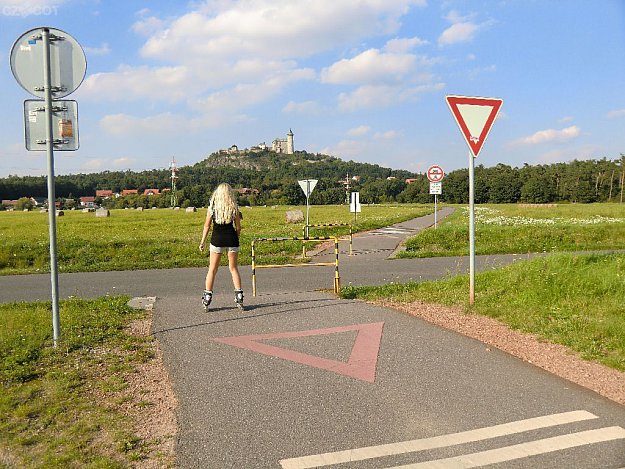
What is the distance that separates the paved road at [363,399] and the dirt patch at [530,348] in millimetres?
165

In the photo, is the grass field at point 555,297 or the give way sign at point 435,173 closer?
the grass field at point 555,297

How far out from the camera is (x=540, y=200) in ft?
370

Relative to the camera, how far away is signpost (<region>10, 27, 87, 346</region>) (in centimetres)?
599

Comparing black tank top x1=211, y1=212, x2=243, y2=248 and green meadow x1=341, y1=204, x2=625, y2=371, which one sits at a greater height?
black tank top x1=211, y1=212, x2=243, y2=248

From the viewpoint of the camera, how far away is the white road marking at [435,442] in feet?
11.4

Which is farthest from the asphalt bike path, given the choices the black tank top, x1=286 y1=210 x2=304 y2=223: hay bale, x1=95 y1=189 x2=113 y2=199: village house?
x1=95 y1=189 x2=113 y2=199: village house

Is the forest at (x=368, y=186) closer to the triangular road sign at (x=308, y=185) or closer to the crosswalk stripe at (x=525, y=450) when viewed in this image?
the triangular road sign at (x=308, y=185)

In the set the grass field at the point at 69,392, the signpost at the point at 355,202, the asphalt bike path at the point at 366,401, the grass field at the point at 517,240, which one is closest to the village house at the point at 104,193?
the signpost at the point at 355,202

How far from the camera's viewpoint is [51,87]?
6125 mm

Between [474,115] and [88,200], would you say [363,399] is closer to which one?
[474,115]

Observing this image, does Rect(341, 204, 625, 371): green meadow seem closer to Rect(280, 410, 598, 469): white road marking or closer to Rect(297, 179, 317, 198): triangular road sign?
Rect(280, 410, 598, 469): white road marking

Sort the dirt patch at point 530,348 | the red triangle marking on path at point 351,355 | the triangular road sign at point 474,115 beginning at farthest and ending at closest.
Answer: the triangular road sign at point 474,115
the red triangle marking on path at point 351,355
the dirt patch at point 530,348

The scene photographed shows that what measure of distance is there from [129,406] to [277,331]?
2.68 meters

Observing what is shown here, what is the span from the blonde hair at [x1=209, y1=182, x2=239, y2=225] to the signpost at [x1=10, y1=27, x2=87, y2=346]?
7.23 ft
